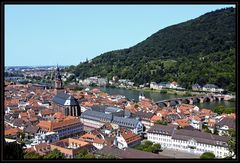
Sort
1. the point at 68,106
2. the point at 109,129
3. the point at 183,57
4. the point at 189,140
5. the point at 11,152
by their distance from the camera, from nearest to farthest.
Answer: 1. the point at 11,152
2. the point at 189,140
3. the point at 109,129
4. the point at 68,106
5. the point at 183,57

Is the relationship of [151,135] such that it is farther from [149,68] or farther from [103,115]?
[149,68]

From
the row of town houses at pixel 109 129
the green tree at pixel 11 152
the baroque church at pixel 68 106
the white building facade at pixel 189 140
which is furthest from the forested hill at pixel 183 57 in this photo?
the green tree at pixel 11 152

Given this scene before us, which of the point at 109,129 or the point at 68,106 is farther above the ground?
the point at 68,106

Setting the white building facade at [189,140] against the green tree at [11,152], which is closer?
the green tree at [11,152]

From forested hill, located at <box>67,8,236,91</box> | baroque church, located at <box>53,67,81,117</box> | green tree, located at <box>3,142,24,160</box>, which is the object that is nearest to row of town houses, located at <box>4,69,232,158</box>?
baroque church, located at <box>53,67,81,117</box>

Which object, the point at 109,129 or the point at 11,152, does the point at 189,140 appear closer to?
the point at 109,129

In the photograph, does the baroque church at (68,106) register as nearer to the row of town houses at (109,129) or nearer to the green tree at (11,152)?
the row of town houses at (109,129)

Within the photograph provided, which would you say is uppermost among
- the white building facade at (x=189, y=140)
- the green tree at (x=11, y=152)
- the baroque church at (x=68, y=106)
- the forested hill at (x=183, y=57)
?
the forested hill at (x=183, y=57)

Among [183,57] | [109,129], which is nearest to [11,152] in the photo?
[109,129]
